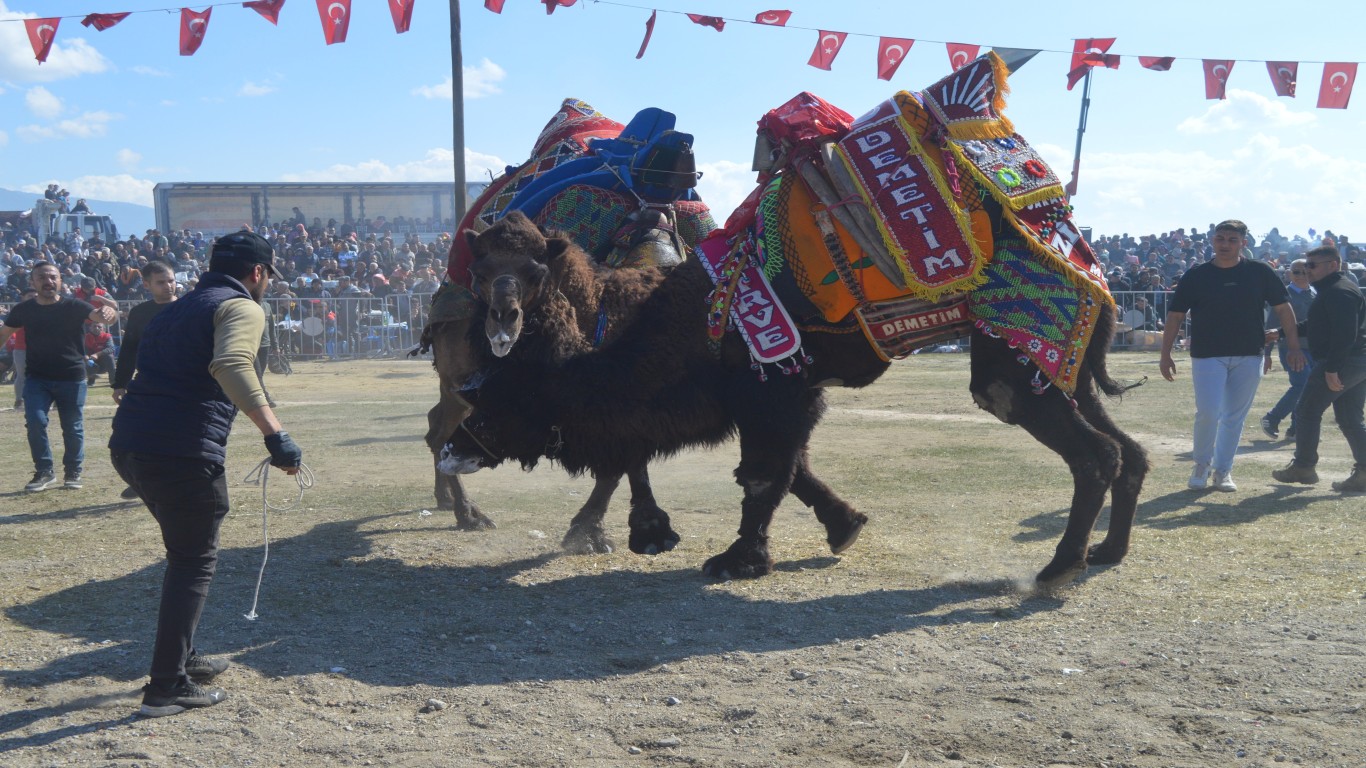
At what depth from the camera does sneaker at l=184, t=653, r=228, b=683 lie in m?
4.73

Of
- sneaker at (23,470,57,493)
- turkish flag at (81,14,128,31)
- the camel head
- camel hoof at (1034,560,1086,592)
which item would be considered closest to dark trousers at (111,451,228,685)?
the camel head

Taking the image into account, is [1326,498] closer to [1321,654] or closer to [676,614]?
[1321,654]

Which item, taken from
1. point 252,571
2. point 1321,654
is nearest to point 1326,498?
point 1321,654

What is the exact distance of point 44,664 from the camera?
5.04 meters

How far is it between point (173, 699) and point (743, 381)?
10.5 ft

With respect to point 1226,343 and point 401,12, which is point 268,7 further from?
point 1226,343

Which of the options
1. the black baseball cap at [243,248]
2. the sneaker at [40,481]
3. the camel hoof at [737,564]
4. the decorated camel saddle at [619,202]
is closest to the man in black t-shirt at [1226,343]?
the decorated camel saddle at [619,202]

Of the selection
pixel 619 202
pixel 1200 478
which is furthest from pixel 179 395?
pixel 1200 478

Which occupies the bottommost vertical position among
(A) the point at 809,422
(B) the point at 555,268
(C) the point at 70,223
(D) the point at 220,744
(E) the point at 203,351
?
(D) the point at 220,744

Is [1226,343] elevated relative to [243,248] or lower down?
lower down

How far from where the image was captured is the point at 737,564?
6449 millimetres

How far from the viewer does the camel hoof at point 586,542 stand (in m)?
7.34

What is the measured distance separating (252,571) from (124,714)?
2.35 meters

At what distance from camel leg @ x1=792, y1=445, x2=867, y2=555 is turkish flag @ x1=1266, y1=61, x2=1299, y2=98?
44.8 ft
